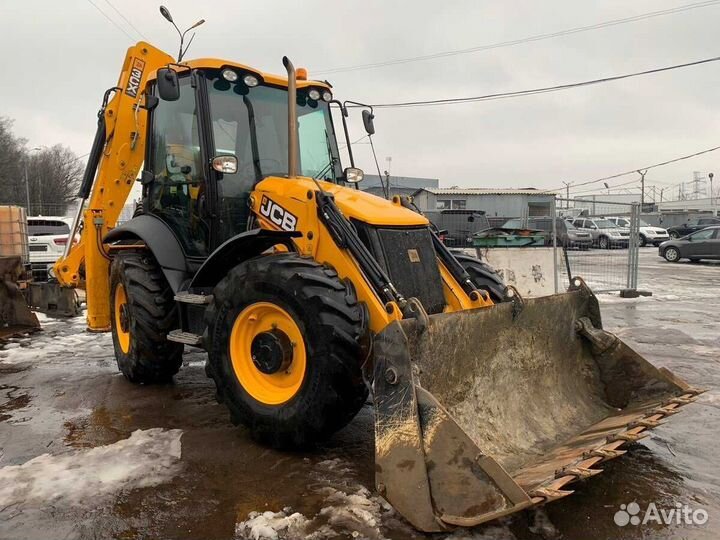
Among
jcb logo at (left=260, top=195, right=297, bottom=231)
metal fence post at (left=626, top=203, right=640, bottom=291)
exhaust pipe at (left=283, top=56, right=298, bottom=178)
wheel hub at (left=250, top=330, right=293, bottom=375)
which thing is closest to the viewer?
wheel hub at (left=250, top=330, right=293, bottom=375)

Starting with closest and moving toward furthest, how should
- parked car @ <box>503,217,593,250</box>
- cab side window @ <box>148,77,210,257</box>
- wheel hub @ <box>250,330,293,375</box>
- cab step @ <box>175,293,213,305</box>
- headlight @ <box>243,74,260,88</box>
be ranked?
1. wheel hub @ <box>250,330,293,375</box>
2. cab step @ <box>175,293,213,305</box>
3. headlight @ <box>243,74,260,88</box>
4. cab side window @ <box>148,77,210,257</box>
5. parked car @ <box>503,217,593,250</box>

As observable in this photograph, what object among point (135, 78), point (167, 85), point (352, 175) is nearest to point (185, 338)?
point (167, 85)

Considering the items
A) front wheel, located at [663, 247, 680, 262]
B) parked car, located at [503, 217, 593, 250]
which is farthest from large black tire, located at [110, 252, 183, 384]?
front wheel, located at [663, 247, 680, 262]

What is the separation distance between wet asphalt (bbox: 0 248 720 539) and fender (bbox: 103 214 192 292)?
1.15 metres

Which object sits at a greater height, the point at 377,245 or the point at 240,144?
the point at 240,144

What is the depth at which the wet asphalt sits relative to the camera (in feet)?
9.78

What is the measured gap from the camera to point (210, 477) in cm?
359

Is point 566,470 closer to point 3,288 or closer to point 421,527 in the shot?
point 421,527

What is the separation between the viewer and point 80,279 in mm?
6961

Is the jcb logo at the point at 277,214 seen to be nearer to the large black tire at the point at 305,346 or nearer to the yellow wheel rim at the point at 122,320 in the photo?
the large black tire at the point at 305,346

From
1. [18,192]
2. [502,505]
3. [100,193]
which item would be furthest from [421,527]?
[18,192]

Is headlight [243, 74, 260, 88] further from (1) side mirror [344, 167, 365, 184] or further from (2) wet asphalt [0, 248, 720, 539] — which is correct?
(2) wet asphalt [0, 248, 720, 539]

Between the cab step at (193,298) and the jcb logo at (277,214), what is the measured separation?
0.79 metres

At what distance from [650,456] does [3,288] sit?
8.55 meters
